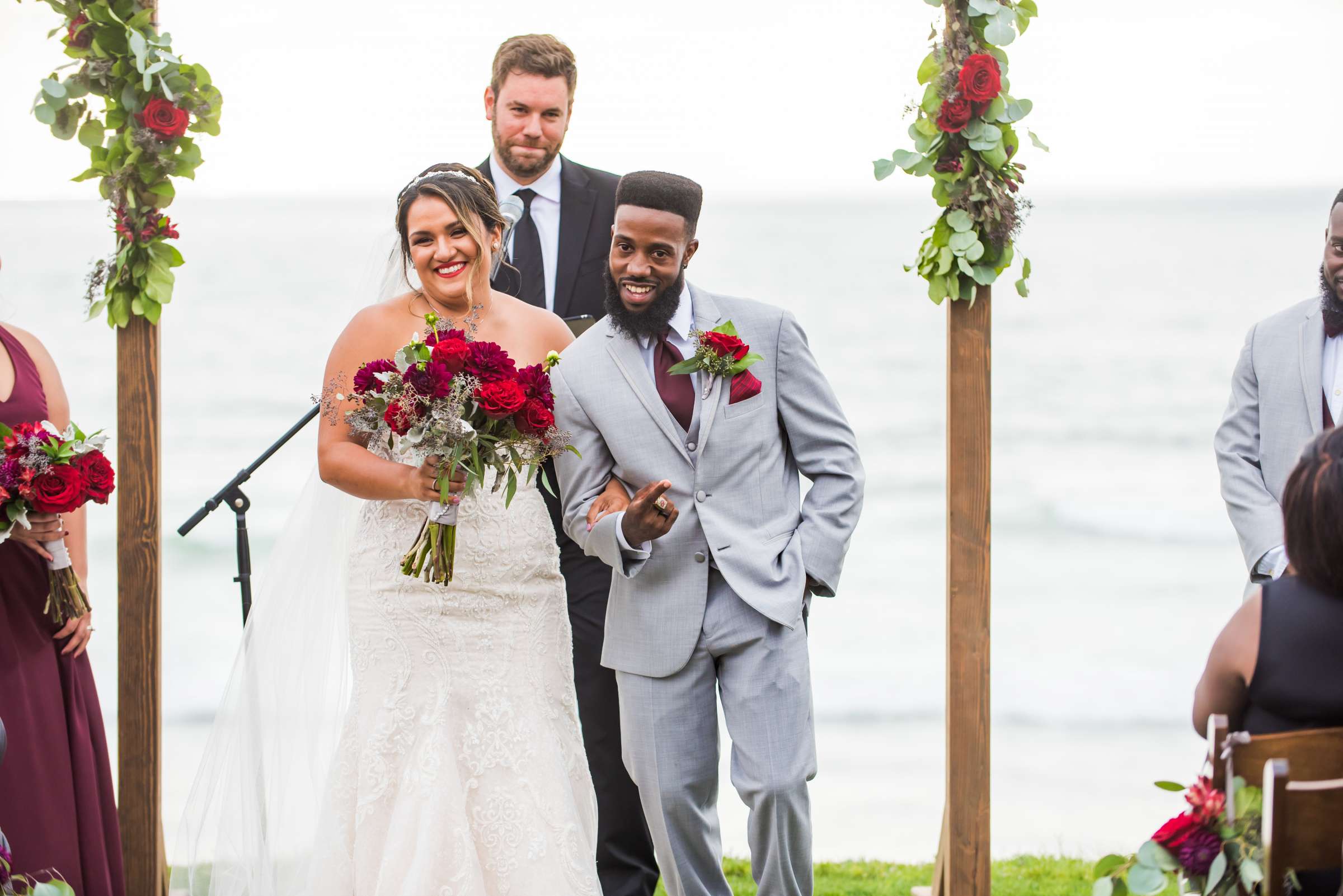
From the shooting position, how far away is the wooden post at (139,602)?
Result: 426 cm

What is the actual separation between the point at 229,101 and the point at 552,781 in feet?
38.5

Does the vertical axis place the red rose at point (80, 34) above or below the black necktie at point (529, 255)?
above

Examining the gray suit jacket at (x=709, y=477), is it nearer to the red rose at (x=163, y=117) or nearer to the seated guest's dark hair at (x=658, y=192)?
the seated guest's dark hair at (x=658, y=192)

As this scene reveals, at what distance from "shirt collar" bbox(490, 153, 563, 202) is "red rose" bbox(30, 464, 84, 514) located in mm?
1676

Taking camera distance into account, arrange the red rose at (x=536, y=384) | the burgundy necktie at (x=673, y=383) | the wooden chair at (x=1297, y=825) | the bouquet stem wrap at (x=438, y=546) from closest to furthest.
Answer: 1. the wooden chair at (x=1297, y=825)
2. the red rose at (x=536, y=384)
3. the bouquet stem wrap at (x=438, y=546)
4. the burgundy necktie at (x=673, y=383)

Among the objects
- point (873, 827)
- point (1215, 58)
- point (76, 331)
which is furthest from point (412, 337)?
point (76, 331)

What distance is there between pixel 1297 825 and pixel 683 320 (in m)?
2.17

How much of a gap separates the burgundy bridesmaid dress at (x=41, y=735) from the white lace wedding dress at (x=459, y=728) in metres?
0.77

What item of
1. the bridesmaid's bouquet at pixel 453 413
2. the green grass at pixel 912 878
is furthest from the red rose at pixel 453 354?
the green grass at pixel 912 878

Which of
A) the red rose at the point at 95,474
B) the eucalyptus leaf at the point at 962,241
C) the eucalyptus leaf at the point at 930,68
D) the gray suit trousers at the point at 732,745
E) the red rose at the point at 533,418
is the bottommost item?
the gray suit trousers at the point at 732,745

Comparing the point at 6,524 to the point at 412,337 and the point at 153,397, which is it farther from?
the point at 412,337

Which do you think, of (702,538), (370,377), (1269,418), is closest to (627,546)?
(702,538)

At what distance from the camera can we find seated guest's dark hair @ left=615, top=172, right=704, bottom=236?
3709mm

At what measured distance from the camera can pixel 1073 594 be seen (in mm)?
15008
